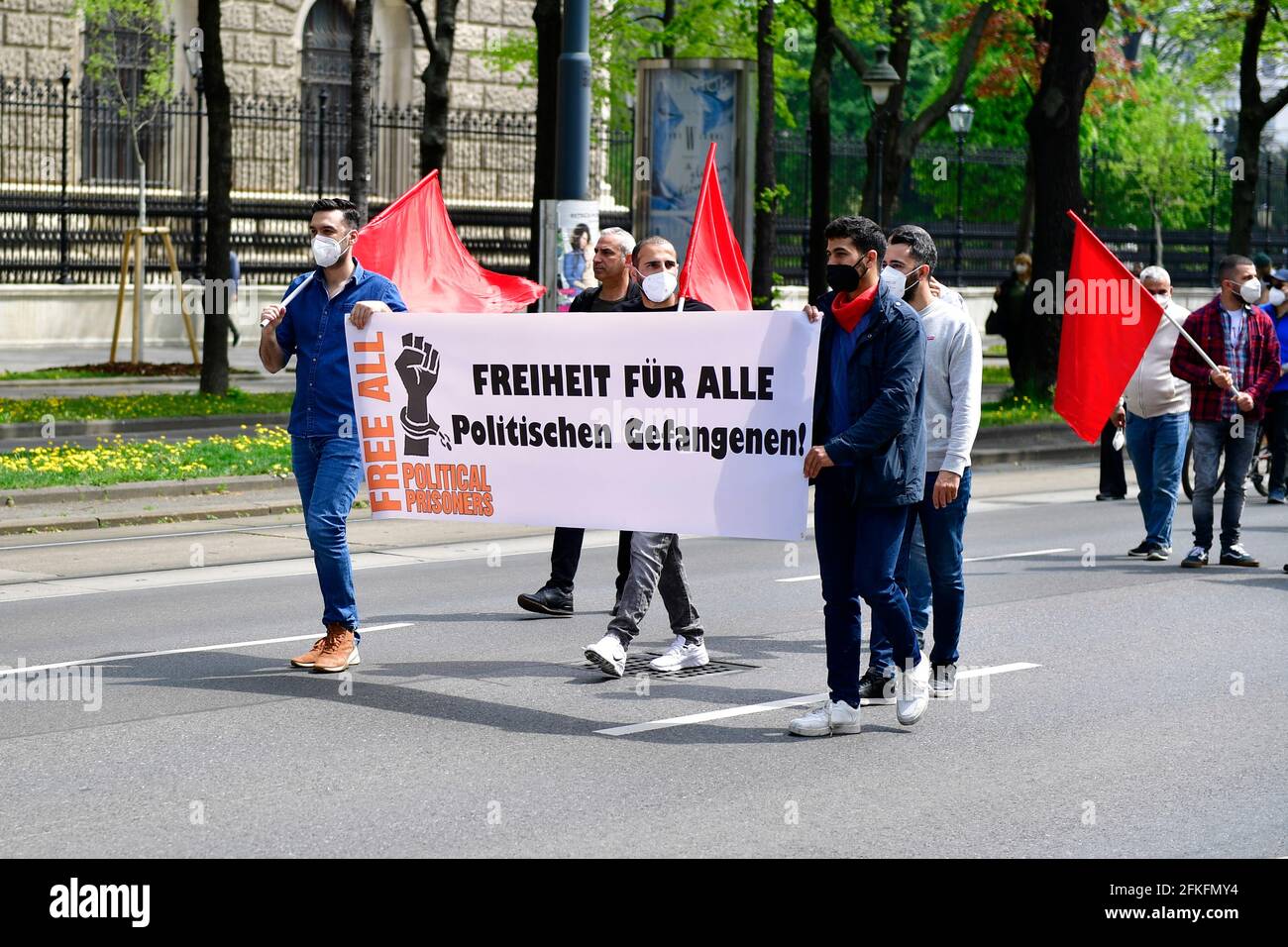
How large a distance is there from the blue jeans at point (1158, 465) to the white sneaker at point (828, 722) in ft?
20.6

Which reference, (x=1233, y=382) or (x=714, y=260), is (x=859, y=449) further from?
(x=1233, y=382)

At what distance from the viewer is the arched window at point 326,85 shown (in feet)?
107

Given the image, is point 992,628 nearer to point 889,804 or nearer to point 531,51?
point 889,804

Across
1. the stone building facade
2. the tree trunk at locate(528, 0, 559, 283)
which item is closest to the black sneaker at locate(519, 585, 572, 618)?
the tree trunk at locate(528, 0, 559, 283)

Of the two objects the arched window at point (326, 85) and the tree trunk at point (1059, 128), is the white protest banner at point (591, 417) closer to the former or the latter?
the tree trunk at point (1059, 128)

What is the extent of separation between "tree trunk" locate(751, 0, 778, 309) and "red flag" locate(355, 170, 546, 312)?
655 inches

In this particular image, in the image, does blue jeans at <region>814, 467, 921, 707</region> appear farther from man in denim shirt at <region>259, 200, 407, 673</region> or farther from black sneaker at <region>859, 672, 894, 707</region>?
man in denim shirt at <region>259, 200, 407, 673</region>

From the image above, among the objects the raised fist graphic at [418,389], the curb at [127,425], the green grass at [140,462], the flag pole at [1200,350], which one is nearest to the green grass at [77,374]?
the curb at [127,425]

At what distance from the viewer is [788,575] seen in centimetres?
1269

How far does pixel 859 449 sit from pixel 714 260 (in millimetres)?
4187

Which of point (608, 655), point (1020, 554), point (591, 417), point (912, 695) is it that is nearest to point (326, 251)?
point (591, 417)

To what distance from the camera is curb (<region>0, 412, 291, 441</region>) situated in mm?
19312
